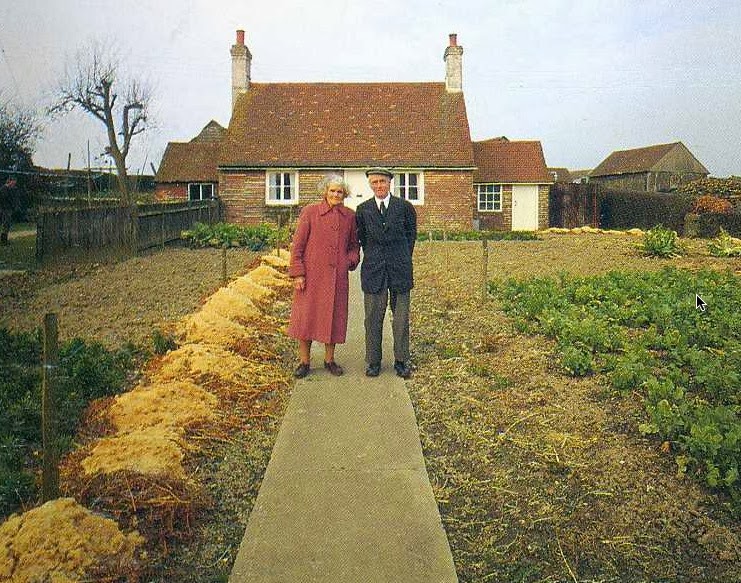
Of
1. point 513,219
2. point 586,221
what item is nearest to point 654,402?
point 513,219

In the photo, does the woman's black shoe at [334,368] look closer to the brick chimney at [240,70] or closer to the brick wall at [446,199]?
the brick wall at [446,199]

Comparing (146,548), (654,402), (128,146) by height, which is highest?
(128,146)

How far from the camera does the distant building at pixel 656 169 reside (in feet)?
186

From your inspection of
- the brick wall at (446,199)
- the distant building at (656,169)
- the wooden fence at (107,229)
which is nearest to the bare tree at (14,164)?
the wooden fence at (107,229)

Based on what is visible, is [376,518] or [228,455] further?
[228,455]

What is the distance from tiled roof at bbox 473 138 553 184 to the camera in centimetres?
3262

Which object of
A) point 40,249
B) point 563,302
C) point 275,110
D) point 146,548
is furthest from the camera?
point 275,110

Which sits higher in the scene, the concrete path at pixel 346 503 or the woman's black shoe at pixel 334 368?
the woman's black shoe at pixel 334 368

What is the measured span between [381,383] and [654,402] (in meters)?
2.37

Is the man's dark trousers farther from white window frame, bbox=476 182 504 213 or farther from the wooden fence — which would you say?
white window frame, bbox=476 182 504 213

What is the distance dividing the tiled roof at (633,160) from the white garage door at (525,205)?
2841 centimetres

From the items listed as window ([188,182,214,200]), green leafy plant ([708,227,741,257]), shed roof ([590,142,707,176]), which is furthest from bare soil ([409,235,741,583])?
shed roof ([590,142,707,176])

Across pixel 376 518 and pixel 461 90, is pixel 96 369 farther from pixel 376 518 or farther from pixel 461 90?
pixel 461 90

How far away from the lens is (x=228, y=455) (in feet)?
16.6
